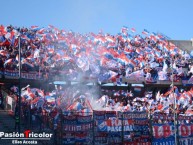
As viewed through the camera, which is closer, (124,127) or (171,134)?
(124,127)

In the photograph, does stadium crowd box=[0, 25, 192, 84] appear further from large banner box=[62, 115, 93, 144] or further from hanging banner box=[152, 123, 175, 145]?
hanging banner box=[152, 123, 175, 145]

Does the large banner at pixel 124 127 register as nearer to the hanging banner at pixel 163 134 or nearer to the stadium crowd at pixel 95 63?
the hanging banner at pixel 163 134

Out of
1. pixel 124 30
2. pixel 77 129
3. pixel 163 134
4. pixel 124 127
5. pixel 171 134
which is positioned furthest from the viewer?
pixel 124 30

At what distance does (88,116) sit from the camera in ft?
62.0

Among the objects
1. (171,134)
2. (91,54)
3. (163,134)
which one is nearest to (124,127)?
(163,134)

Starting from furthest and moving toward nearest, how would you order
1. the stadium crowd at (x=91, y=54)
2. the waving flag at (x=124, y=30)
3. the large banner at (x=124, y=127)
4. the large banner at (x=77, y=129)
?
the waving flag at (x=124, y=30)
the stadium crowd at (x=91, y=54)
the large banner at (x=124, y=127)
the large banner at (x=77, y=129)

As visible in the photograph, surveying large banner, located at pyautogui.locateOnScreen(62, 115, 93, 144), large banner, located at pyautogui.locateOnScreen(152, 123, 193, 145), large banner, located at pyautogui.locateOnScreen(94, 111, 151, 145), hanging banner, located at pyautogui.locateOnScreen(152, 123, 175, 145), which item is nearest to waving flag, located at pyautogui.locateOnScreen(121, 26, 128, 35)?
large banner, located at pyautogui.locateOnScreen(152, 123, 193, 145)

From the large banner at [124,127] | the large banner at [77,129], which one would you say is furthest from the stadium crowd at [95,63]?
the large banner at [77,129]

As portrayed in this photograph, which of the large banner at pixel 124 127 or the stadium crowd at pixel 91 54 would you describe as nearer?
the large banner at pixel 124 127

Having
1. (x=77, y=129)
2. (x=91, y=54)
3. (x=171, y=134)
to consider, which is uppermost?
(x=91, y=54)

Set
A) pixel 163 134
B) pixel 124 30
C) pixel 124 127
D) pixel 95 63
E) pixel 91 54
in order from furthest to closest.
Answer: pixel 124 30 < pixel 91 54 < pixel 95 63 < pixel 163 134 < pixel 124 127

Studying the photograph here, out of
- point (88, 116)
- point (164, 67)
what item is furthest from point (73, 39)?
point (88, 116)

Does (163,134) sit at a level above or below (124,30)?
below

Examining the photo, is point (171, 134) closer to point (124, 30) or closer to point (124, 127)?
point (124, 127)
